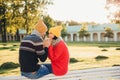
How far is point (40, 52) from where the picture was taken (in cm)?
618

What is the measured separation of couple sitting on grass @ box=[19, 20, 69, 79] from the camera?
6262mm

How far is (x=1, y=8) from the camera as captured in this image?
2050 inches

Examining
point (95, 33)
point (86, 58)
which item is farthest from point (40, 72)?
point (95, 33)

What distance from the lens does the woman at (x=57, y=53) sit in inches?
249

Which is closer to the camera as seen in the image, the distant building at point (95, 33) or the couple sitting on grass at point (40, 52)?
the couple sitting on grass at point (40, 52)

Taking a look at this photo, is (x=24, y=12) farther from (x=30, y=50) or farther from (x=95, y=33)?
(x=95, y=33)

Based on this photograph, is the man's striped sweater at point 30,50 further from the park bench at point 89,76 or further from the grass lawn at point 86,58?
the grass lawn at point 86,58

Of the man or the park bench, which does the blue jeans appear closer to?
the man

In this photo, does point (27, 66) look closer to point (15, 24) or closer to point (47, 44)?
point (47, 44)

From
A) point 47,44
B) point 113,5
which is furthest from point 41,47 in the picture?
point 113,5

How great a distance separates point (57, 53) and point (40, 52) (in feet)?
1.15

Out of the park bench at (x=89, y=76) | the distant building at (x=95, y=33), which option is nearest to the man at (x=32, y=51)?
the park bench at (x=89, y=76)

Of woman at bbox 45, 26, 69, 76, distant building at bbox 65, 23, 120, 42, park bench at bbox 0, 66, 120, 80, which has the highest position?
woman at bbox 45, 26, 69, 76

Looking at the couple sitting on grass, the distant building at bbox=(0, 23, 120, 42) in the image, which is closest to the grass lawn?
the couple sitting on grass
